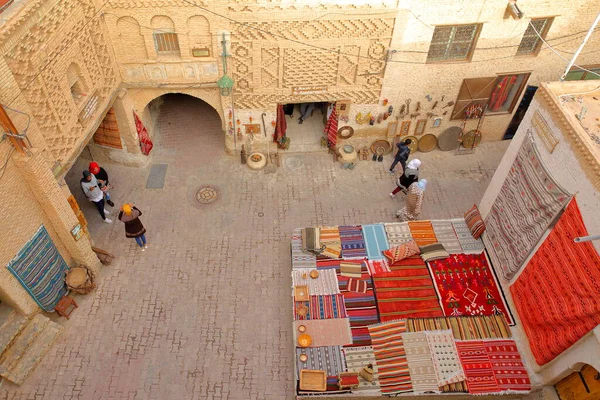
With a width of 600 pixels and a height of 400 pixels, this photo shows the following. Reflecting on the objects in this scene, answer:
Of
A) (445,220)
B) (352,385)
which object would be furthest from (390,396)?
(445,220)

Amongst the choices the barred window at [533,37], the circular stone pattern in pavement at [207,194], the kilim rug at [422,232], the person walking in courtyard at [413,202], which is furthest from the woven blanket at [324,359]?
the barred window at [533,37]

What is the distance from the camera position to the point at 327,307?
895 centimetres

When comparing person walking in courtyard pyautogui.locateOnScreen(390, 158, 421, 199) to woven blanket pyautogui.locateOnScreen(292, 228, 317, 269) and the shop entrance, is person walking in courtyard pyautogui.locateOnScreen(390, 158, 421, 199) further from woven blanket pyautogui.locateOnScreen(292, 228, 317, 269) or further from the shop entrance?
woven blanket pyautogui.locateOnScreen(292, 228, 317, 269)

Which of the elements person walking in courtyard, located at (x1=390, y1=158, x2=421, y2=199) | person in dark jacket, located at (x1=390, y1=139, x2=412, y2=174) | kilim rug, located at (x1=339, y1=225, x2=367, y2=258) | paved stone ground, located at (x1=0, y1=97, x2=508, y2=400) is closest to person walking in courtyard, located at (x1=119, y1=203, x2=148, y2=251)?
paved stone ground, located at (x1=0, y1=97, x2=508, y2=400)

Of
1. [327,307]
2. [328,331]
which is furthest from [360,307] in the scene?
[328,331]

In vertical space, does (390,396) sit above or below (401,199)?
below

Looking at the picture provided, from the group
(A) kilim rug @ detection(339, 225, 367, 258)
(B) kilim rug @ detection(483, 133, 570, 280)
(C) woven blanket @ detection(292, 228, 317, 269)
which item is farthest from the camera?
(A) kilim rug @ detection(339, 225, 367, 258)

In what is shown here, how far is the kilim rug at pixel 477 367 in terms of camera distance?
7906 millimetres

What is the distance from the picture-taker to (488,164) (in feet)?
42.3

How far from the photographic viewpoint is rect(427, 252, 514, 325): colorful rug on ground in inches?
355

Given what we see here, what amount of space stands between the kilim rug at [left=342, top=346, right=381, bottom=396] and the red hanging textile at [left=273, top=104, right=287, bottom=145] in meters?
6.45

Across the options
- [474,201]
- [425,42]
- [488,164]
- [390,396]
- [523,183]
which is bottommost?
[390,396]

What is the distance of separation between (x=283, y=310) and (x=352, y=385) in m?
2.37

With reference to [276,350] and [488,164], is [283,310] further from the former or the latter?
[488,164]
